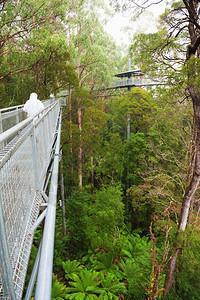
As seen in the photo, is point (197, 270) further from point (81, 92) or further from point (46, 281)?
point (81, 92)

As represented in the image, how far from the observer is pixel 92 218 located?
37.9 ft

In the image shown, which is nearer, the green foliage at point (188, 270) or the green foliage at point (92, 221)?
the green foliage at point (188, 270)

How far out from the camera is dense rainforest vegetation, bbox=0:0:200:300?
20.1 ft

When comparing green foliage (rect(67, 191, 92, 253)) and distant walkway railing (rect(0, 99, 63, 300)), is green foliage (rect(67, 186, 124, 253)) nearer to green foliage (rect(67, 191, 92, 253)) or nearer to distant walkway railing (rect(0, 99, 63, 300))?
green foliage (rect(67, 191, 92, 253))

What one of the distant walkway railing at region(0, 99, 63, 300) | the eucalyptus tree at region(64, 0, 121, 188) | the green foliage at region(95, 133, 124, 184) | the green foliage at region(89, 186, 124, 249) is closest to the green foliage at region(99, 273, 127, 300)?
the green foliage at region(89, 186, 124, 249)

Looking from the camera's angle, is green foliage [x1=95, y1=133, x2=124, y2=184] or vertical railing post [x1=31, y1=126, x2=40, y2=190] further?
green foliage [x1=95, y1=133, x2=124, y2=184]

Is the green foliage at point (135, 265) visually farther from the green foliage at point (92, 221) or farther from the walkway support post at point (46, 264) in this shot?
the walkway support post at point (46, 264)

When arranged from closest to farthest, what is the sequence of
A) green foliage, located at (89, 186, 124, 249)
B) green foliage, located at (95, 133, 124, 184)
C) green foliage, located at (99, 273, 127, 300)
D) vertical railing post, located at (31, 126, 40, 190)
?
1. vertical railing post, located at (31, 126, 40, 190)
2. green foliage, located at (99, 273, 127, 300)
3. green foliage, located at (89, 186, 124, 249)
4. green foliage, located at (95, 133, 124, 184)

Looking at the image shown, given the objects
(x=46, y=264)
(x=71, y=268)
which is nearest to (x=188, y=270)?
(x=71, y=268)

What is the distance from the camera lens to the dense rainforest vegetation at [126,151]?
242 inches

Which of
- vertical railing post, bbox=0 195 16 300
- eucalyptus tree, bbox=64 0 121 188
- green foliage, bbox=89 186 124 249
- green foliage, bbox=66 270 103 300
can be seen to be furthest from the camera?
eucalyptus tree, bbox=64 0 121 188

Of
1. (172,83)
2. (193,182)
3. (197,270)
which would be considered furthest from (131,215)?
(172,83)

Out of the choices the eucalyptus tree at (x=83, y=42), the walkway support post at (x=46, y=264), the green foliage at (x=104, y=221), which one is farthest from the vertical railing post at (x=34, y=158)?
the eucalyptus tree at (x=83, y=42)

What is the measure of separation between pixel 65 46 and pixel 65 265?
1089 cm
